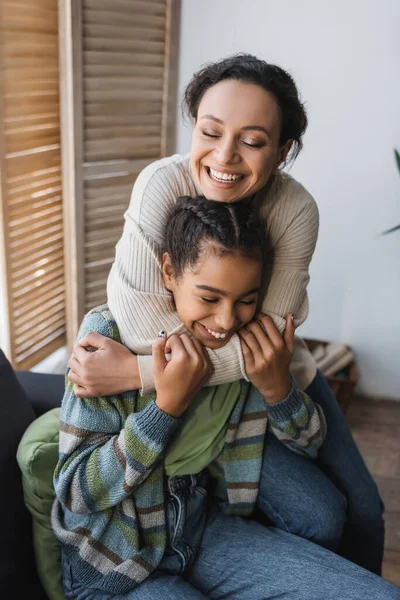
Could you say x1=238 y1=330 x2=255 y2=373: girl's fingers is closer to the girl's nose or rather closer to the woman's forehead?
the girl's nose

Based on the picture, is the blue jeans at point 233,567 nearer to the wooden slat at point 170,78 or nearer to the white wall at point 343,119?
the white wall at point 343,119

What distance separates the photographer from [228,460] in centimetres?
128

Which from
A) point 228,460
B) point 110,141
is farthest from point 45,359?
point 228,460

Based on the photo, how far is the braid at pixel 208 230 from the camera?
111 cm

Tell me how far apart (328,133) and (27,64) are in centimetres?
110

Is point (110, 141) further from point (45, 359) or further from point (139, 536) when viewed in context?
point (139, 536)

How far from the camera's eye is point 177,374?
3.64ft

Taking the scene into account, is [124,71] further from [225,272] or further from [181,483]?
[181,483]

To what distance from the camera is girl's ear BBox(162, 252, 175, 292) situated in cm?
118

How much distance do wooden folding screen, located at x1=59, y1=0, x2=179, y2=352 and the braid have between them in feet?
3.80

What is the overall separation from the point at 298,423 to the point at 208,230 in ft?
1.36

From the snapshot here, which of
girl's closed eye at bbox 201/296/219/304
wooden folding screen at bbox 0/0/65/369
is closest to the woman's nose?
girl's closed eye at bbox 201/296/219/304

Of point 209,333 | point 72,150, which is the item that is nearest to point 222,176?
point 209,333

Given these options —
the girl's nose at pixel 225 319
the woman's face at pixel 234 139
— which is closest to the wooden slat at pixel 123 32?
the woman's face at pixel 234 139
